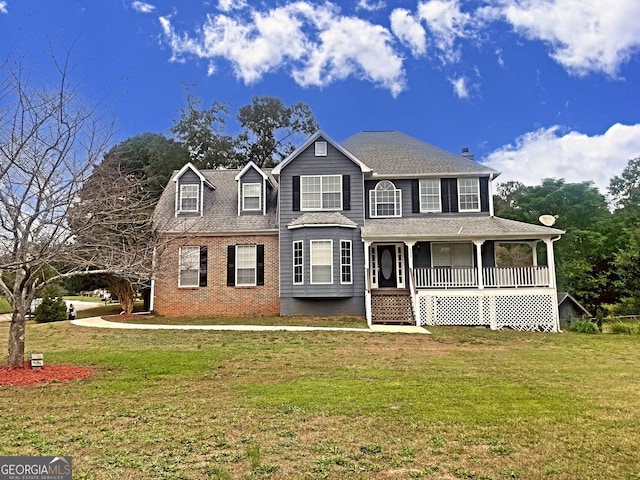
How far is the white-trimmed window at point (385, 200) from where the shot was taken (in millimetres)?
19938

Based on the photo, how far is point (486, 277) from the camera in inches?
708

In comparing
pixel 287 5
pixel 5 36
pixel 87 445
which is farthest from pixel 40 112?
pixel 287 5

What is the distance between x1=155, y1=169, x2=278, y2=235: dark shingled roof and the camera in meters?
19.6

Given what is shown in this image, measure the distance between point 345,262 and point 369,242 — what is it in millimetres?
1242

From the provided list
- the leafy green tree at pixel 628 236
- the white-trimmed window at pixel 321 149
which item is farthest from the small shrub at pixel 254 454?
the leafy green tree at pixel 628 236

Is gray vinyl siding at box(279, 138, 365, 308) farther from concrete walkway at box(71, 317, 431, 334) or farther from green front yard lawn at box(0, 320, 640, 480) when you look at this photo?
green front yard lawn at box(0, 320, 640, 480)

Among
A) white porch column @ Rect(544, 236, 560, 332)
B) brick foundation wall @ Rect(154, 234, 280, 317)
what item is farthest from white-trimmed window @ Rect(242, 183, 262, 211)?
white porch column @ Rect(544, 236, 560, 332)

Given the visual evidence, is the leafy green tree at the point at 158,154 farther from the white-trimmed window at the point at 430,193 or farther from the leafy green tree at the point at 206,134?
the white-trimmed window at the point at 430,193

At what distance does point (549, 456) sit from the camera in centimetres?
448

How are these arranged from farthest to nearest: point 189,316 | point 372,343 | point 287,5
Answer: point 189,316
point 287,5
point 372,343

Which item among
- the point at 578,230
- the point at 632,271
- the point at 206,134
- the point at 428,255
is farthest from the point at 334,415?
the point at 206,134

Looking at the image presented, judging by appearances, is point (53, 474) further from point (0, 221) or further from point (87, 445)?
point (0, 221)

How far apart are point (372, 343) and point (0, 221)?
8.66m

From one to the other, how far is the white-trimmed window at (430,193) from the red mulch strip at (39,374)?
14.4 m
